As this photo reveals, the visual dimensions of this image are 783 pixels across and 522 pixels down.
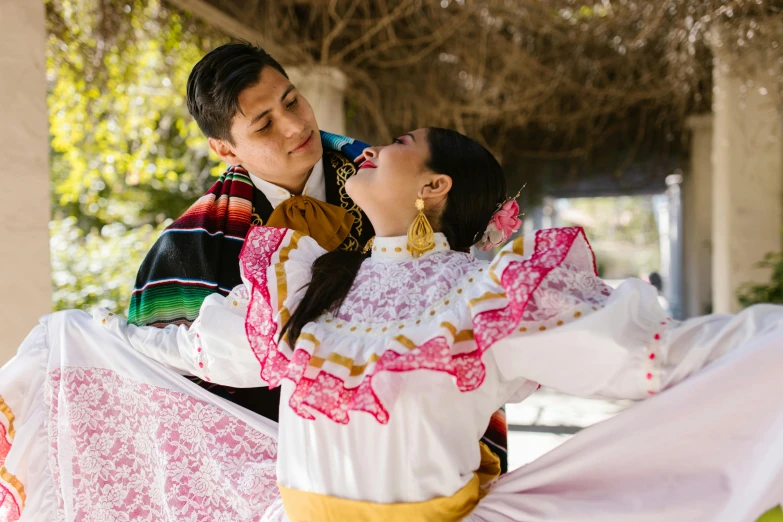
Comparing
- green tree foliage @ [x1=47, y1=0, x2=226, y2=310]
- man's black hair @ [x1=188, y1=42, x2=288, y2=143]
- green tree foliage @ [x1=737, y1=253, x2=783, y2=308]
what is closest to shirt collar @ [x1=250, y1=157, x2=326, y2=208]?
man's black hair @ [x1=188, y1=42, x2=288, y2=143]

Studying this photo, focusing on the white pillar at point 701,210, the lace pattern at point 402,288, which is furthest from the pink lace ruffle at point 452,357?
the white pillar at point 701,210

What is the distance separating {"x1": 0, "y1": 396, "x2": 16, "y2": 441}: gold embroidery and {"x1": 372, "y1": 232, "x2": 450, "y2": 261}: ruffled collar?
0.99 m

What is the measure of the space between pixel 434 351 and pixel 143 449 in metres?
0.96

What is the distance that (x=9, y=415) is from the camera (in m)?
1.67

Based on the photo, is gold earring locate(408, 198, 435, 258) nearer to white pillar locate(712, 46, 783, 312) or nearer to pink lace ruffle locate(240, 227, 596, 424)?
pink lace ruffle locate(240, 227, 596, 424)

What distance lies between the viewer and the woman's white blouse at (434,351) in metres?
1.08

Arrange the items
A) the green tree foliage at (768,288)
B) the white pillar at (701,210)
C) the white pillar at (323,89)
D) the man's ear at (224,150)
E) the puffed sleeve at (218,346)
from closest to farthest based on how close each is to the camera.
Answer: the puffed sleeve at (218,346), the man's ear at (224,150), the green tree foliage at (768,288), the white pillar at (323,89), the white pillar at (701,210)

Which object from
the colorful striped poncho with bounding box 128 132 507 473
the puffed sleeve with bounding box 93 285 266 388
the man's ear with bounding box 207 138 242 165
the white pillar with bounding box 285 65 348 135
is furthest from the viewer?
the white pillar with bounding box 285 65 348 135

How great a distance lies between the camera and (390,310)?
1.26 metres

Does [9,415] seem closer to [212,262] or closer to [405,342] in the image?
[212,262]

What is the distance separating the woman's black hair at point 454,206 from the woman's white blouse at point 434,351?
0.10 ft

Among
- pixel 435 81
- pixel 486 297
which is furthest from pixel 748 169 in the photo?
pixel 486 297

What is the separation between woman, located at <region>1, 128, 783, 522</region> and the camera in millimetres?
1079

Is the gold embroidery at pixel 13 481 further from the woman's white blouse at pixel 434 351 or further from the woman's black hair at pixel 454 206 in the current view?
the woman's black hair at pixel 454 206
